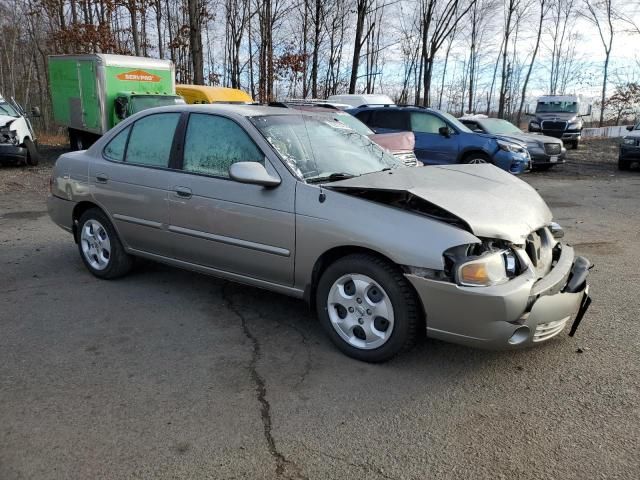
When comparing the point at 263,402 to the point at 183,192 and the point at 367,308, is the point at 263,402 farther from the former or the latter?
the point at 183,192

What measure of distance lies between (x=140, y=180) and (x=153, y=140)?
0.36 metres

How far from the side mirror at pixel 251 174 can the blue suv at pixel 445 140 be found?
9240mm

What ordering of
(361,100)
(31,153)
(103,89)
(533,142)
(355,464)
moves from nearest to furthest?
(355,464)
(31,153)
(103,89)
(533,142)
(361,100)

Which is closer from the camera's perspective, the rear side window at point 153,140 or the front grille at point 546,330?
the front grille at point 546,330

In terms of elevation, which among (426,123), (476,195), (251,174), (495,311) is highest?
(426,123)

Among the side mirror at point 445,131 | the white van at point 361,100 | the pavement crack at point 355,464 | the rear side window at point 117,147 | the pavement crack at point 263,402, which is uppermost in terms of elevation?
the white van at point 361,100

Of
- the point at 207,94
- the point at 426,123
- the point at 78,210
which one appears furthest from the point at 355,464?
the point at 207,94

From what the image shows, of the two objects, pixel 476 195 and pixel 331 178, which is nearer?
pixel 476 195

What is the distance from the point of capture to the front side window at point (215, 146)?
395 centimetres

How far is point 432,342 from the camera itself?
147 inches

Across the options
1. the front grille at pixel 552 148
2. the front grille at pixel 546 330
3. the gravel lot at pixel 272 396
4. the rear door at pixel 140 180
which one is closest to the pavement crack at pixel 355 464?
the gravel lot at pixel 272 396

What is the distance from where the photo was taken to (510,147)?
12297mm

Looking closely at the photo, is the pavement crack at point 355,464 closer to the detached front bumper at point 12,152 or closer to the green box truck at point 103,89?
the detached front bumper at point 12,152


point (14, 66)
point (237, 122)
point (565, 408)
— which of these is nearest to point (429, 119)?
point (237, 122)
